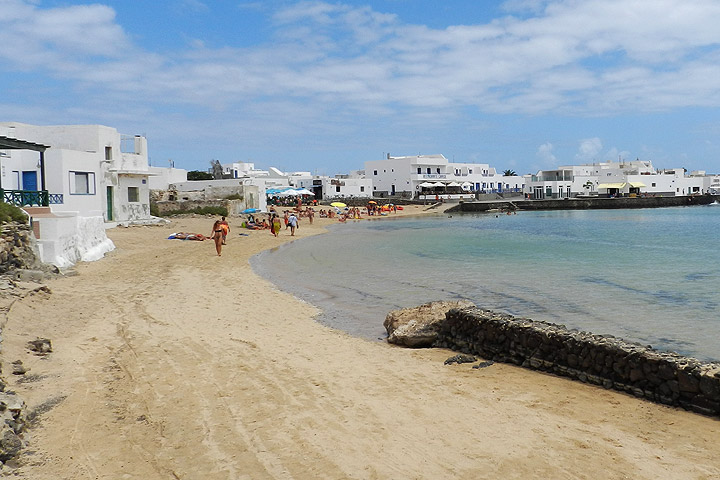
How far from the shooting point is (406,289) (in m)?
16.6

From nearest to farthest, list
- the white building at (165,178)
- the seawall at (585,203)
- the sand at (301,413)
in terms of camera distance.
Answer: the sand at (301,413) → the white building at (165,178) → the seawall at (585,203)

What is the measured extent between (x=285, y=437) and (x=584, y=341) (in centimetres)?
423

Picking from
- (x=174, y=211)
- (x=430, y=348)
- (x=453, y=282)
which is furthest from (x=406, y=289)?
(x=174, y=211)

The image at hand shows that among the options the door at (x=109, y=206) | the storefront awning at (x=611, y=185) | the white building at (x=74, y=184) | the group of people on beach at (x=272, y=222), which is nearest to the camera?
the white building at (x=74, y=184)

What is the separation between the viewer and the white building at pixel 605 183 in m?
92.9

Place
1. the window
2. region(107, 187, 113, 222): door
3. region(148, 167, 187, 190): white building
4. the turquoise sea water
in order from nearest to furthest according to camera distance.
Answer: the turquoise sea water → the window → region(107, 187, 113, 222): door → region(148, 167, 187, 190): white building

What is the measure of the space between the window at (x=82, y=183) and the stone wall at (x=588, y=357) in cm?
2246

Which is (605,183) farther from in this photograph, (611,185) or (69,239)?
(69,239)

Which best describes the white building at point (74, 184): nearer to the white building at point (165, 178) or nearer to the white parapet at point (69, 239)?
the white parapet at point (69, 239)

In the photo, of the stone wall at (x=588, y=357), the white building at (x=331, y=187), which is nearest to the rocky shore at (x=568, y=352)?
the stone wall at (x=588, y=357)

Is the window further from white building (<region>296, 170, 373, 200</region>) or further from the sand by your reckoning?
white building (<region>296, 170, 373, 200</region>)

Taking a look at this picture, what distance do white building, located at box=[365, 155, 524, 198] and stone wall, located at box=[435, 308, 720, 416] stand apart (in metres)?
78.9

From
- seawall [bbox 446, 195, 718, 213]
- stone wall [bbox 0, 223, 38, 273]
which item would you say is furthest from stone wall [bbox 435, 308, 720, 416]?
seawall [bbox 446, 195, 718, 213]

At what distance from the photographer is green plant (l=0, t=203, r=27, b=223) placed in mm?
13539
